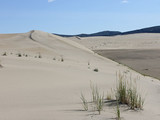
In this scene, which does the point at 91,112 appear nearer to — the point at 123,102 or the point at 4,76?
Result: the point at 123,102

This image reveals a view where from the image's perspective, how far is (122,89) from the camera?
4535mm

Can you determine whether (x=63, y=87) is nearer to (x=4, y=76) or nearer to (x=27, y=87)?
(x=27, y=87)

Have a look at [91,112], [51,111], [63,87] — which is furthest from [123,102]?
[63,87]

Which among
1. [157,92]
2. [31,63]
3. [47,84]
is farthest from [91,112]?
[31,63]

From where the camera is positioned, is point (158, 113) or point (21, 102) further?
point (21, 102)

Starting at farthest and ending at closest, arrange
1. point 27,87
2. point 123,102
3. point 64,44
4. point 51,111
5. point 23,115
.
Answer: point 64,44, point 27,87, point 123,102, point 51,111, point 23,115

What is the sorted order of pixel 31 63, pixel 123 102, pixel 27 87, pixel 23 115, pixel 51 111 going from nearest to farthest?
1. pixel 23 115
2. pixel 51 111
3. pixel 123 102
4. pixel 27 87
5. pixel 31 63

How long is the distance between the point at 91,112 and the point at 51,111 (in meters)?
0.54

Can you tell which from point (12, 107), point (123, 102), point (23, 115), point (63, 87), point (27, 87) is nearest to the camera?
point (23, 115)

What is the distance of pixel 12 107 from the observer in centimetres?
416

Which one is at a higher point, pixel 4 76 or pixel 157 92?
pixel 4 76

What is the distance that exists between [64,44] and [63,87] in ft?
45.2

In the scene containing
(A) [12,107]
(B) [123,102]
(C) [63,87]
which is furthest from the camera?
(C) [63,87]

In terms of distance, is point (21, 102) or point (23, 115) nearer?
point (23, 115)
